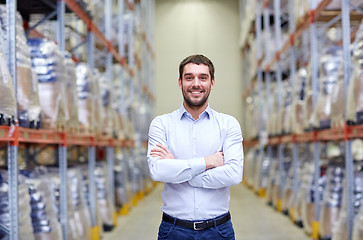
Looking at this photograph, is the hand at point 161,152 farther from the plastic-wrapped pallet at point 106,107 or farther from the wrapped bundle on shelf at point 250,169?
the wrapped bundle on shelf at point 250,169

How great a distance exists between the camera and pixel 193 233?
8.17ft

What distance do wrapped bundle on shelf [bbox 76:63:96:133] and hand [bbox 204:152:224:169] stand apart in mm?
3646

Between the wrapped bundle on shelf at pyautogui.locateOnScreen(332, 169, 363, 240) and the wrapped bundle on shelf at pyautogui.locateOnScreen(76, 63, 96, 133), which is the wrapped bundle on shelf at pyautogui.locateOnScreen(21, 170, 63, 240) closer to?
the wrapped bundle on shelf at pyautogui.locateOnScreen(76, 63, 96, 133)

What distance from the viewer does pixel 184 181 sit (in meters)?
2.49

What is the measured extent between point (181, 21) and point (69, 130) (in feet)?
46.6

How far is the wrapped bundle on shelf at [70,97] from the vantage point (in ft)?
16.5

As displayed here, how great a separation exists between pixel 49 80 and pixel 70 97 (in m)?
0.53

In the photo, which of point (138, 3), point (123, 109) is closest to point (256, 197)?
point (123, 109)

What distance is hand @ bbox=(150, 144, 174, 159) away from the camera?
99.9 inches

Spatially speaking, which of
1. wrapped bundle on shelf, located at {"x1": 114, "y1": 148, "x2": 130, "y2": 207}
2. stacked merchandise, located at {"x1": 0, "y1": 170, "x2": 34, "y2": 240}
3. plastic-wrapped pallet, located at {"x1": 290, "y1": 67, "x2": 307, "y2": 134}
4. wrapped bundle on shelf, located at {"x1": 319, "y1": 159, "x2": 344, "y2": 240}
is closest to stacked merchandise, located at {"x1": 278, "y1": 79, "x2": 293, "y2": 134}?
plastic-wrapped pallet, located at {"x1": 290, "y1": 67, "x2": 307, "y2": 134}

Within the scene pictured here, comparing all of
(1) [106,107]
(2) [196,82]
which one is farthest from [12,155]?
(1) [106,107]

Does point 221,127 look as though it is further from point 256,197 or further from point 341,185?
point 256,197

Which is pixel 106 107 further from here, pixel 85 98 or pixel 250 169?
pixel 250 169

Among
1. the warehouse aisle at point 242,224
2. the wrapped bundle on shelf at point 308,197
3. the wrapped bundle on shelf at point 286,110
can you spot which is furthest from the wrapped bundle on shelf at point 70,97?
the wrapped bundle on shelf at point 286,110
